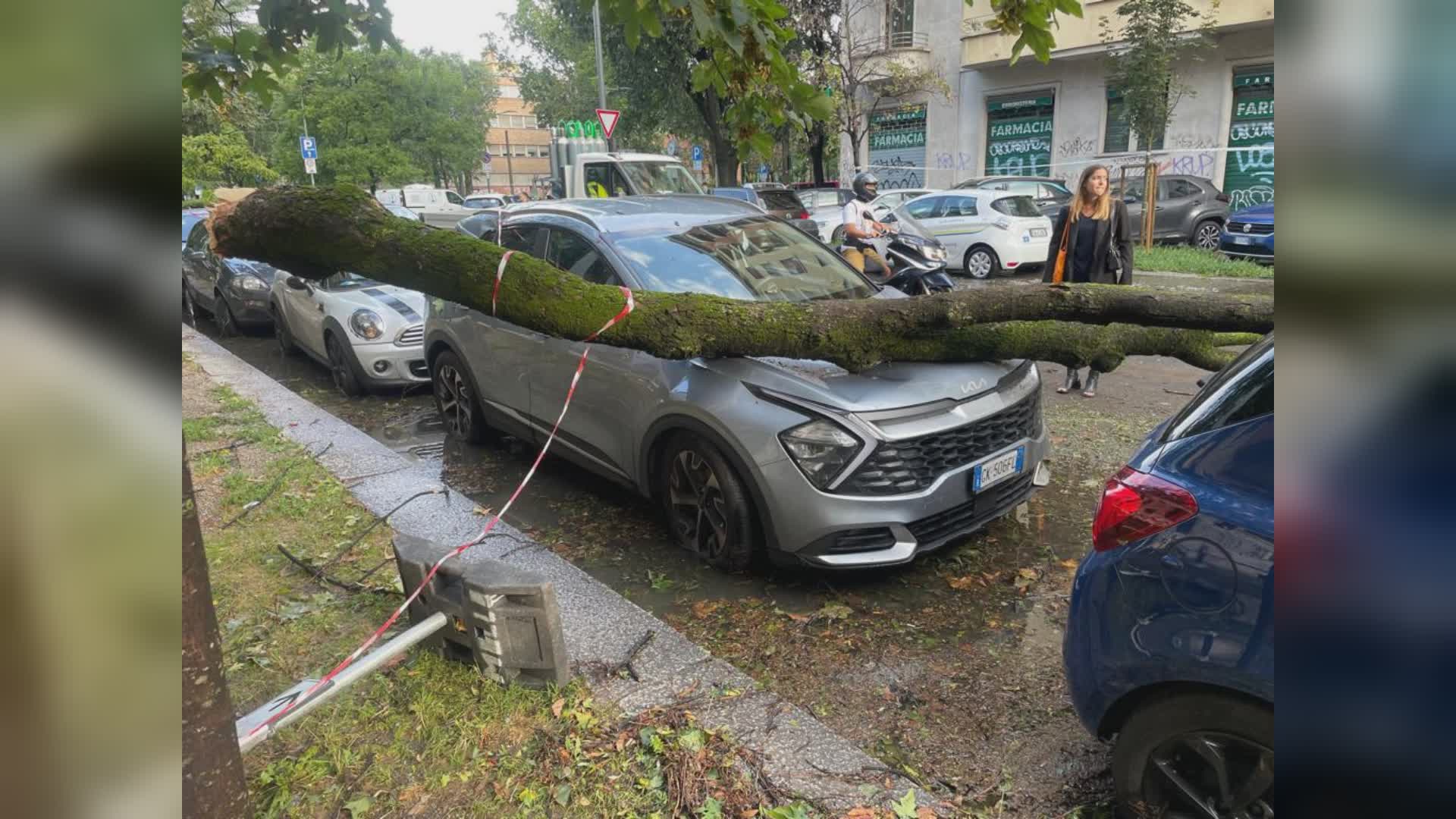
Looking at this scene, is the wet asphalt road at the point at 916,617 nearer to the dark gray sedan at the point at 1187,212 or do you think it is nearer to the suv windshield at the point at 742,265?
the suv windshield at the point at 742,265

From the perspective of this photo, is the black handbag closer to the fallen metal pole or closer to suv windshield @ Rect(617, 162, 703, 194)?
the fallen metal pole

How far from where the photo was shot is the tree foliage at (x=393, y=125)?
35188 mm

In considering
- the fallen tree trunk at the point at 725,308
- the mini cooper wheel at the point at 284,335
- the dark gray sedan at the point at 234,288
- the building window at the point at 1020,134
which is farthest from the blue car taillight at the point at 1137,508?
the building window at the point at 1020,134

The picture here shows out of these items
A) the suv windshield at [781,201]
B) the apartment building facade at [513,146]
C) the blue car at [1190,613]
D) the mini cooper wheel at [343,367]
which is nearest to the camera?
the blue car at [1190,613]

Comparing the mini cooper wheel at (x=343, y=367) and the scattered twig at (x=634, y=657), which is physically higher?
the mini cooper wheel at (x=343, y=367)

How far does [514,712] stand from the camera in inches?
124

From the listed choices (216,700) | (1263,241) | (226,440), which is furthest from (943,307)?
(1263,241)

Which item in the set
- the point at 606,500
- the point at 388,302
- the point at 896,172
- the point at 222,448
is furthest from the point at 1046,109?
the point at 222,448

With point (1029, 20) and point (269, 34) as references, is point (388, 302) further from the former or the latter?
point (1029, 20)

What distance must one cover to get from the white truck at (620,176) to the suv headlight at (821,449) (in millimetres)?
13726

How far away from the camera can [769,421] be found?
13.0ft
